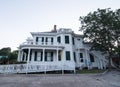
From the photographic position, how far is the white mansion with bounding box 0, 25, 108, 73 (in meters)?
17.5

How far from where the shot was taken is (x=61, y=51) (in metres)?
19.0

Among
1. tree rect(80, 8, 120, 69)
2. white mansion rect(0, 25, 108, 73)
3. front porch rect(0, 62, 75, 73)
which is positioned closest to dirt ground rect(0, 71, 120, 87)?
front porch rect(0, 62, 75, 73)

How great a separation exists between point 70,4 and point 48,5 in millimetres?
3266

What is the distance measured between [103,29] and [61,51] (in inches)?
317

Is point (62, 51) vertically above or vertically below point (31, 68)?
above

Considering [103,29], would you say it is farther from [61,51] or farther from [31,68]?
[31,68]

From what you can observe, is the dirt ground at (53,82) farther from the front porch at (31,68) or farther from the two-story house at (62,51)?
the two-story house at (62,51)

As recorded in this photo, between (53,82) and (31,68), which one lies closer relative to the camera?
(53,82)

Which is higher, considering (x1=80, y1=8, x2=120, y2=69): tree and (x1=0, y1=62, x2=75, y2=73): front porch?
(x1=80, y1=8, x2=120, y2=69): tree

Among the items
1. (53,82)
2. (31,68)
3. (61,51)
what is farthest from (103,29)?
(53,82)

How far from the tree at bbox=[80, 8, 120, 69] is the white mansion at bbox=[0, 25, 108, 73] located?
2.36 meters

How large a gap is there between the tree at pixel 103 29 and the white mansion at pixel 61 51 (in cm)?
236

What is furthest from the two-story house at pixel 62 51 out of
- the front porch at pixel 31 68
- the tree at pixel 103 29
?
the tree at pixel 103 29

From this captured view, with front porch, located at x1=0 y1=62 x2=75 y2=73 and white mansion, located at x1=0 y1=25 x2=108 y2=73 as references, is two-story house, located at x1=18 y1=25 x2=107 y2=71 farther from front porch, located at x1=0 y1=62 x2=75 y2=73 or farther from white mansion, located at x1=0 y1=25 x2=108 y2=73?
front porch, located at x1=0 y1=62 x2=75 y2=73
